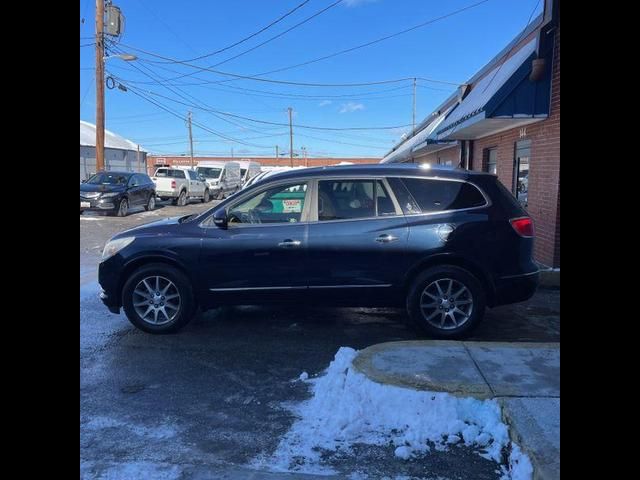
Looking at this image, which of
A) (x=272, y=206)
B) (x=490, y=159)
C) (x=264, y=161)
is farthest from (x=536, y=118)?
(x=264, y=161)

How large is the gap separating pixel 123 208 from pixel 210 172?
13452 mm

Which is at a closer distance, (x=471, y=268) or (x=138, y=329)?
(x=471, y=268)

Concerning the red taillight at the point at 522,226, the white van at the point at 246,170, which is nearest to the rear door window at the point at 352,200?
the red taillight at the point at 522,226

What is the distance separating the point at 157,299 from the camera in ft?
18.2

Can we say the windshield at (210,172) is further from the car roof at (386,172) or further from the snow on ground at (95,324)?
the car roof at (386,172)

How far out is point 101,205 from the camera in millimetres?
17938

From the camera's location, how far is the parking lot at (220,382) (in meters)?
3.19

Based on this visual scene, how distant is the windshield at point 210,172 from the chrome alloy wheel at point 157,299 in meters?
27.0

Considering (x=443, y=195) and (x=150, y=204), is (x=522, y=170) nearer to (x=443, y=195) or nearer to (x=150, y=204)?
(x=443, y=195)

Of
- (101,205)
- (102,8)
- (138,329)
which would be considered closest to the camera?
(138,329)
